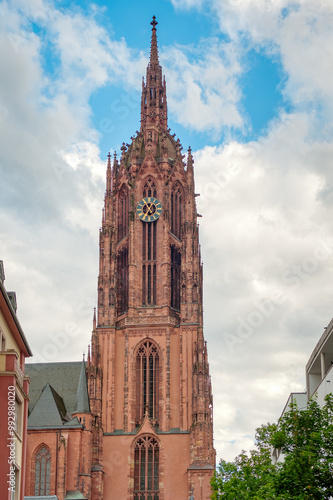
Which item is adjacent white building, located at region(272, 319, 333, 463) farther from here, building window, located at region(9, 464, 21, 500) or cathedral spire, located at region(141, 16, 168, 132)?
cathedral spire, located at region(141, 16, 168, 132)

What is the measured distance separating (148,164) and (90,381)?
83.4 feet

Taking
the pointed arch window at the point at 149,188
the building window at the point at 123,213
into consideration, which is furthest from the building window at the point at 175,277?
the pointed arch window at the point at 149,188

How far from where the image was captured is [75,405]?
83875mm

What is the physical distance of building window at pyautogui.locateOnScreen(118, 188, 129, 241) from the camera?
306ft

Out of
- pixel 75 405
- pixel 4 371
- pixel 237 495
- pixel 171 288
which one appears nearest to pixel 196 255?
pixel 171 288

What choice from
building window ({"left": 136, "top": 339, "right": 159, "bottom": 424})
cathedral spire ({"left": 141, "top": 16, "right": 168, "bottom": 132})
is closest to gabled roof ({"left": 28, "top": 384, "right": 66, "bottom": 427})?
building window ({"left": 136, "top": 339, "right": 159, "bottom": 424})

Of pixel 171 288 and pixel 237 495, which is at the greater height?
pixel 171 288

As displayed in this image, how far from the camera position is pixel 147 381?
84062 mm

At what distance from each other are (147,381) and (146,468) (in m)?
8.42

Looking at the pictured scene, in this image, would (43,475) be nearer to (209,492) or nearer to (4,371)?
(209,492)

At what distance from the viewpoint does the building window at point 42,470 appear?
79.2 meters

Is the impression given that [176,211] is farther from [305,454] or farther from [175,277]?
[305,454]

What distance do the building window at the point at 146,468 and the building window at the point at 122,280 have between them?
47.6ft

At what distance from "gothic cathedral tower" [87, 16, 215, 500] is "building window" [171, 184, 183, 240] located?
0.41ft
